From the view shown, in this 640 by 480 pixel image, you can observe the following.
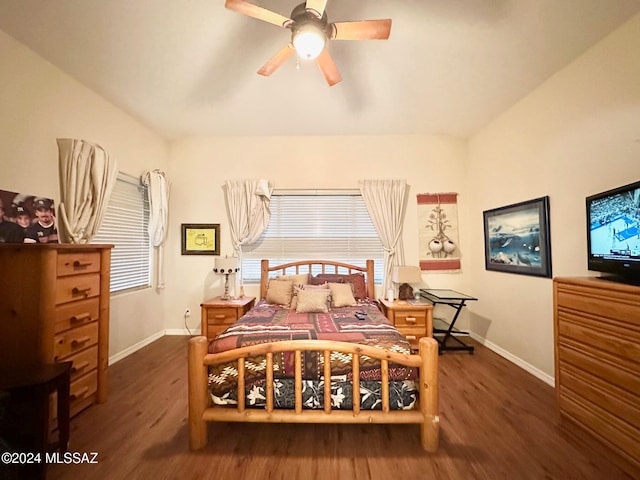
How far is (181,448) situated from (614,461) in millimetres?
2575

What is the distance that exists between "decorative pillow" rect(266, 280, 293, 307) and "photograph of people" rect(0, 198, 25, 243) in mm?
2076

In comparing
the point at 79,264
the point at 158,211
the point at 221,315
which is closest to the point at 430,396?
the point at 221,315

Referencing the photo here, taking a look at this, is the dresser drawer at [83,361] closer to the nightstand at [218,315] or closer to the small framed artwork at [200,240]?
the nightstand at [218,315]

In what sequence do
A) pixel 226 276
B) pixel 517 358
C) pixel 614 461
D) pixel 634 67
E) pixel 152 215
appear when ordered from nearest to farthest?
pixel 614 461, pixel 634 67, pixel 517 358, pixel 152 215, pixel 226 276

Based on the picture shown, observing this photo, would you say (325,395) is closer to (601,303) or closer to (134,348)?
(601,303)

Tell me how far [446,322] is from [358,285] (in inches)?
56.1

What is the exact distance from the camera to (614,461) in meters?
1.52

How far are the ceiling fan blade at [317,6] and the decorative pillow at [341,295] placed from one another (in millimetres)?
2406

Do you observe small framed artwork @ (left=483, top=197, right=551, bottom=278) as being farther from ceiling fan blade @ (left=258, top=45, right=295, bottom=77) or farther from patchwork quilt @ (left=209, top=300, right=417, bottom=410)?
ceiling fan blade @ (left=258, top=45, right=295, bottom=77)

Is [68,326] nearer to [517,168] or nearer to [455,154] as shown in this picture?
[517,168]

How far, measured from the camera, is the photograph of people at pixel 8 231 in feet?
5.84

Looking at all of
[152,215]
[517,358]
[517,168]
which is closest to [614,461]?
[517,358]

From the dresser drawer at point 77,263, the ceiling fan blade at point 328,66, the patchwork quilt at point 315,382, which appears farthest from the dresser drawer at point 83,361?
the ceiling fan blade at point 328,66

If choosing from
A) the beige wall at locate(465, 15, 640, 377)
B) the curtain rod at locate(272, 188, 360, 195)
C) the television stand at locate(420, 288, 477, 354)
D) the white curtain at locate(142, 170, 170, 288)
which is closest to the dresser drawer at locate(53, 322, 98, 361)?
the white curtain at locate(142, 170, 170, 288)
